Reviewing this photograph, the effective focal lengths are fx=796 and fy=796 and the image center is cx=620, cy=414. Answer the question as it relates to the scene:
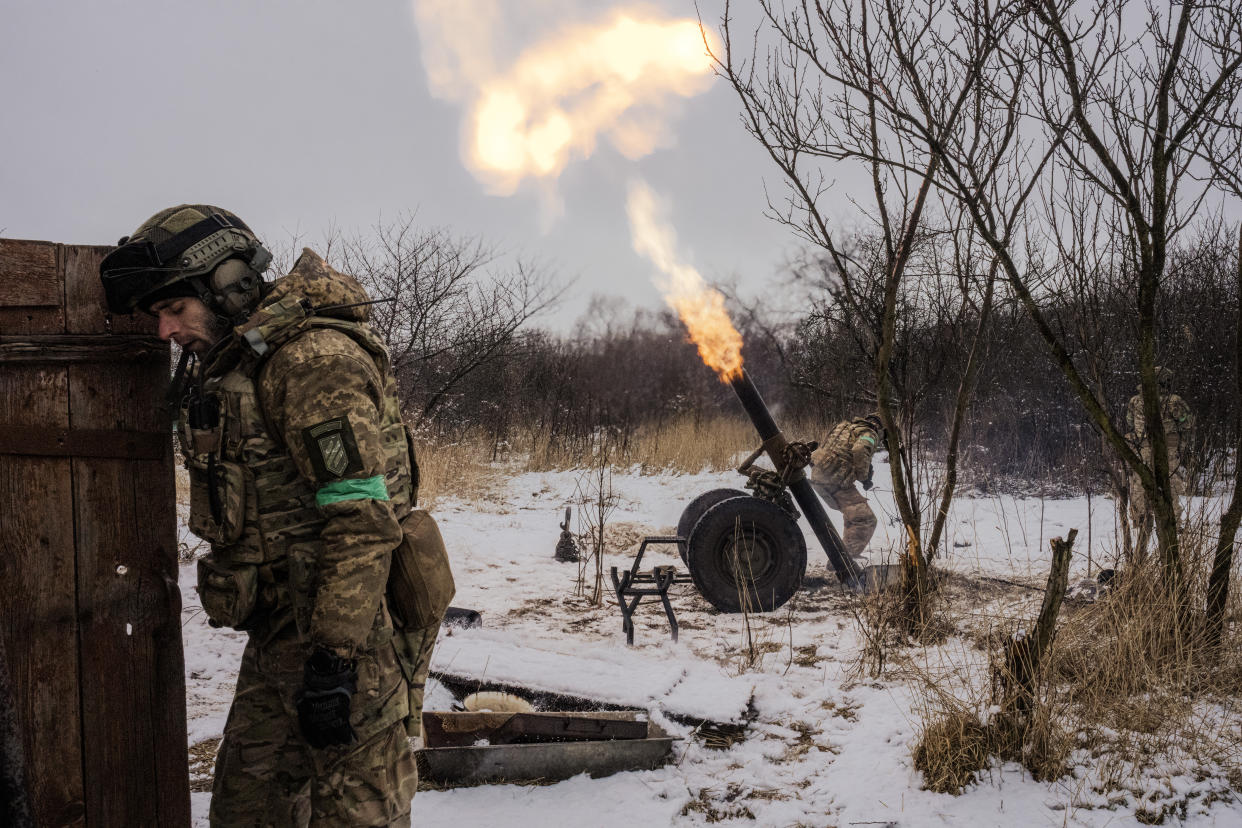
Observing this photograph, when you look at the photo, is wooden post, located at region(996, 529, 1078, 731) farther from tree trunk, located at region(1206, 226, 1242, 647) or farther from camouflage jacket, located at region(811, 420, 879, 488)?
camouflage jacket, located at region(811, 420, 879, 488)

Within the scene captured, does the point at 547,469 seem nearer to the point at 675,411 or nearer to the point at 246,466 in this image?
the point at 675,411

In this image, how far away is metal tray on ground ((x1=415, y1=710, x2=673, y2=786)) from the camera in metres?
3.52

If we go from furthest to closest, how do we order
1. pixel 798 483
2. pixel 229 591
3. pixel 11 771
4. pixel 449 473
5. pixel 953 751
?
1. pixel 449 473
2. pixel 798 483
3. pixel 953 751
4. pixel 229 591
5. pixel 11 771

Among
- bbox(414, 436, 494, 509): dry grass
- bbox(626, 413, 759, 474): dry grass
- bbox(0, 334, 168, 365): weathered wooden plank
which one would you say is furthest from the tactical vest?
bbox(626, 413, 759, 474): dry grass

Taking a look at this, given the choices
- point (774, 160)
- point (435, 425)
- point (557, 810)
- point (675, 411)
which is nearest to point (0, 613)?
point (557, 810)

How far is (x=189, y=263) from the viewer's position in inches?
89.8

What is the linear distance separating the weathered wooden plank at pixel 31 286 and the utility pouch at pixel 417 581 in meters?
1.14

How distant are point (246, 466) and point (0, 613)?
72 cm

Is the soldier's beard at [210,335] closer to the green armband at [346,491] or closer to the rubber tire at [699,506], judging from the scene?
the green armband at [346,491]

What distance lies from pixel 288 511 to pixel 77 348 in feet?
2.41

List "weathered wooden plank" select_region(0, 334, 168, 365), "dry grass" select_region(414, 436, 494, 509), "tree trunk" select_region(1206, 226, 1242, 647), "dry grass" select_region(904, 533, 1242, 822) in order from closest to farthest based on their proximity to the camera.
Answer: "weathered wooden plank" select_region(0, 334, 168, 365) → "dry grass" select_region(904, 533, 1242, 822) → "tree trunk" select_region(1206, 226, 1242, 647) → "dry grass" select_region(414, 436, 494, 509)

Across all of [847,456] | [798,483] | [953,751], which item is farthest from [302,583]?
[847,456]

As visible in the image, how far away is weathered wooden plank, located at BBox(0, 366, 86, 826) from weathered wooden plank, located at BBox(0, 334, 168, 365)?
0.04 metres

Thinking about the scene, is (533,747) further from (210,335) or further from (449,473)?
(449,473)
